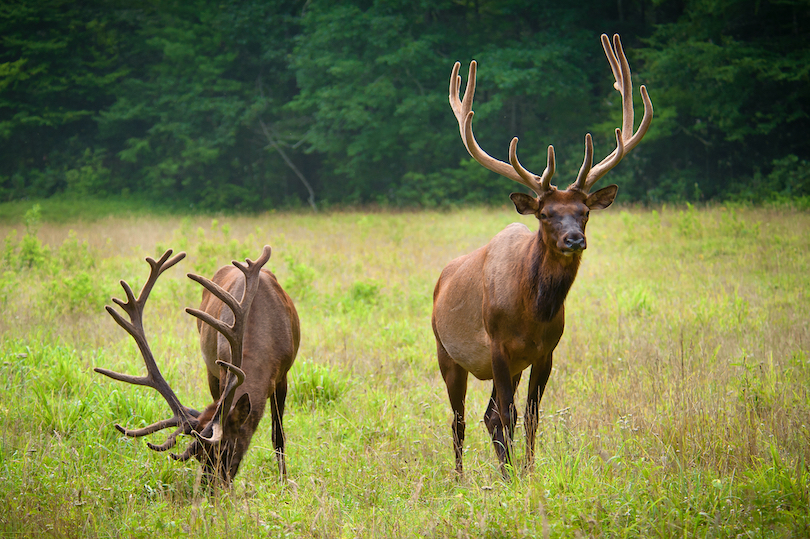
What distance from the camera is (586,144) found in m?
3.71

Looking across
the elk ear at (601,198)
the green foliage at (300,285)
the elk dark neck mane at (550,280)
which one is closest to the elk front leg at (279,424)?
the elk dark neck mane at (550,280)

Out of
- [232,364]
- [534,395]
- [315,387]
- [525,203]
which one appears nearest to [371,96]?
[315,387]

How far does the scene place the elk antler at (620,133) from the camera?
385cm

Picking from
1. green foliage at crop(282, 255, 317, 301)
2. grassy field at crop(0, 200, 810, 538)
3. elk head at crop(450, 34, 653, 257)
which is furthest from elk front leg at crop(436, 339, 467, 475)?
green foliage at crop(282, 255, 317, 301)

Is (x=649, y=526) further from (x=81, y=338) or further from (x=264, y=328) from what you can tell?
(x=81, y=338)

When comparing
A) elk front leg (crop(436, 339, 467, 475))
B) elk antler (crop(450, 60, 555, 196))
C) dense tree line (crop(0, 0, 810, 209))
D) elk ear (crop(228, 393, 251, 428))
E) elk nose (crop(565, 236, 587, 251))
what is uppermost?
dense tree line (crop(0, 0, 810, 209))

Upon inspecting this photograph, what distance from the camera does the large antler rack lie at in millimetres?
3852

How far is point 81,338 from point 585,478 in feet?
19.3

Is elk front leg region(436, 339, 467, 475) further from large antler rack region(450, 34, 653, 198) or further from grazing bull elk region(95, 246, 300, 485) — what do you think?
large antler rack region(450, 34, 653, 198)

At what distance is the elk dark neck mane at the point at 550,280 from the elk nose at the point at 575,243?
0.23 meters

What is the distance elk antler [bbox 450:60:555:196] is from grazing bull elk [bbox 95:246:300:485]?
1.65m

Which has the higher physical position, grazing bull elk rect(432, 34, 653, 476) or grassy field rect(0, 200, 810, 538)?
grazing bull elk rect(432, 34, 653, 476)

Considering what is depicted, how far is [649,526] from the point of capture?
2.99m

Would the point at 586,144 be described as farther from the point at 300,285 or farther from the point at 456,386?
the point at 300,285
